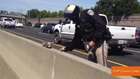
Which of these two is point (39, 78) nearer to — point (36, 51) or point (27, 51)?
point (36, 51)

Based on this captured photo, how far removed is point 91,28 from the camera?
4625 millimetres

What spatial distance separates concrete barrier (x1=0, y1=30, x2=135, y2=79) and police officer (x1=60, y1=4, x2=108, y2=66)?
481 mm

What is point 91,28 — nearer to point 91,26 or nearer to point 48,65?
point 91,26

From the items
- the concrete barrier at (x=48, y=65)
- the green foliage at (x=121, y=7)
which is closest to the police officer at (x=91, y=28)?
the concrete barrier at (x=48, y=65)

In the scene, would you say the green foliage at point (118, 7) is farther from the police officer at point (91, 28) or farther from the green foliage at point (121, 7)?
the police officer at point (91, 28)

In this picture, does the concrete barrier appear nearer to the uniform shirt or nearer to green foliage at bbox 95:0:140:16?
the uniform shirt

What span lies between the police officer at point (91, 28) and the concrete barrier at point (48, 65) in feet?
1.58

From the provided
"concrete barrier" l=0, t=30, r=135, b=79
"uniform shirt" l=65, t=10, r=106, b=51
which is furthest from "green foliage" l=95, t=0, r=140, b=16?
"uniform shirt" l=65, t=10, r=106, b=51

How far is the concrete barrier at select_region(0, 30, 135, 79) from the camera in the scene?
368 cm

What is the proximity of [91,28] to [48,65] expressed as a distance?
1344mm

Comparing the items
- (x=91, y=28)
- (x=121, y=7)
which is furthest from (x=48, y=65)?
(x=121, y=7)

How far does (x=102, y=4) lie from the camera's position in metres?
70.2

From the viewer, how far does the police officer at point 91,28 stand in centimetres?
450

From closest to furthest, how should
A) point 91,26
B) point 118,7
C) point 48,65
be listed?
point 91,26 < point 48,65 < point 118,7
